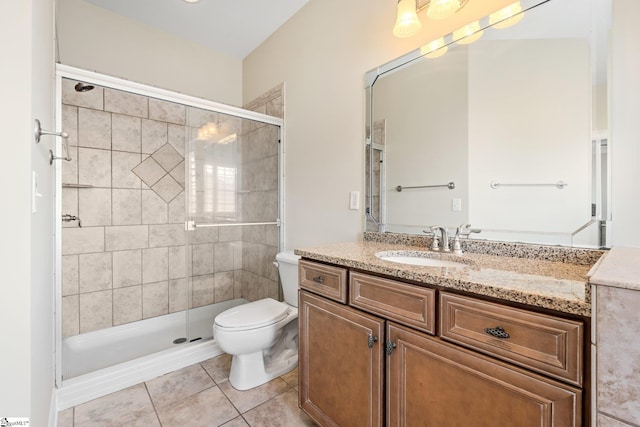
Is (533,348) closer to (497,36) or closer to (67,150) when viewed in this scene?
(497,36)

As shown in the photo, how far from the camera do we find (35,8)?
86 cm

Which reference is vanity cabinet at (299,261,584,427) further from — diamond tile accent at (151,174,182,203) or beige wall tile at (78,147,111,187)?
beige wall tile at (78,147,111,187)

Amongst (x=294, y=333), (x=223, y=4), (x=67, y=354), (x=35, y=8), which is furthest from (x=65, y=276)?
(x=223, y=4)

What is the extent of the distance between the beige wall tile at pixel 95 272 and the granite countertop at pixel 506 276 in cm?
199

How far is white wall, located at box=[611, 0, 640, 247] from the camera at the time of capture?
96 cm

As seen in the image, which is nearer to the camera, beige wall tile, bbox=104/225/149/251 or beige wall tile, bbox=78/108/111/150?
beige wall tile, bbox=78/108/111/150

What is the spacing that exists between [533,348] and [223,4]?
274 cm

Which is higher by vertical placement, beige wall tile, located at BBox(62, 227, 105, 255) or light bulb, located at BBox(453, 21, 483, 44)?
light bulb, located at BBox(453, 21, 483, 44)

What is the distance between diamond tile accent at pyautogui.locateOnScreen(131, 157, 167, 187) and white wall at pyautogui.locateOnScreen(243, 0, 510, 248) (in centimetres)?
118

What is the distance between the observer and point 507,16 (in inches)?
47.7

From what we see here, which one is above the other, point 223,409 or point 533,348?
point 533,348

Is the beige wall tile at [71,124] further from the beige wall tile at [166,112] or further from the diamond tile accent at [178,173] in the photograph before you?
the diamond tile accent at [178,173]

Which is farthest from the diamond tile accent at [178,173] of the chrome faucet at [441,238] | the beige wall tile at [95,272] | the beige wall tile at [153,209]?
the chrome faucet at [441,238]

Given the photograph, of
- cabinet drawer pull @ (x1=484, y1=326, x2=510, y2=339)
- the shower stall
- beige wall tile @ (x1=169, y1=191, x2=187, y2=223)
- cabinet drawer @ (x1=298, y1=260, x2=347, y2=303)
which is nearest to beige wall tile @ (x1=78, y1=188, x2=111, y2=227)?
the shower stall
